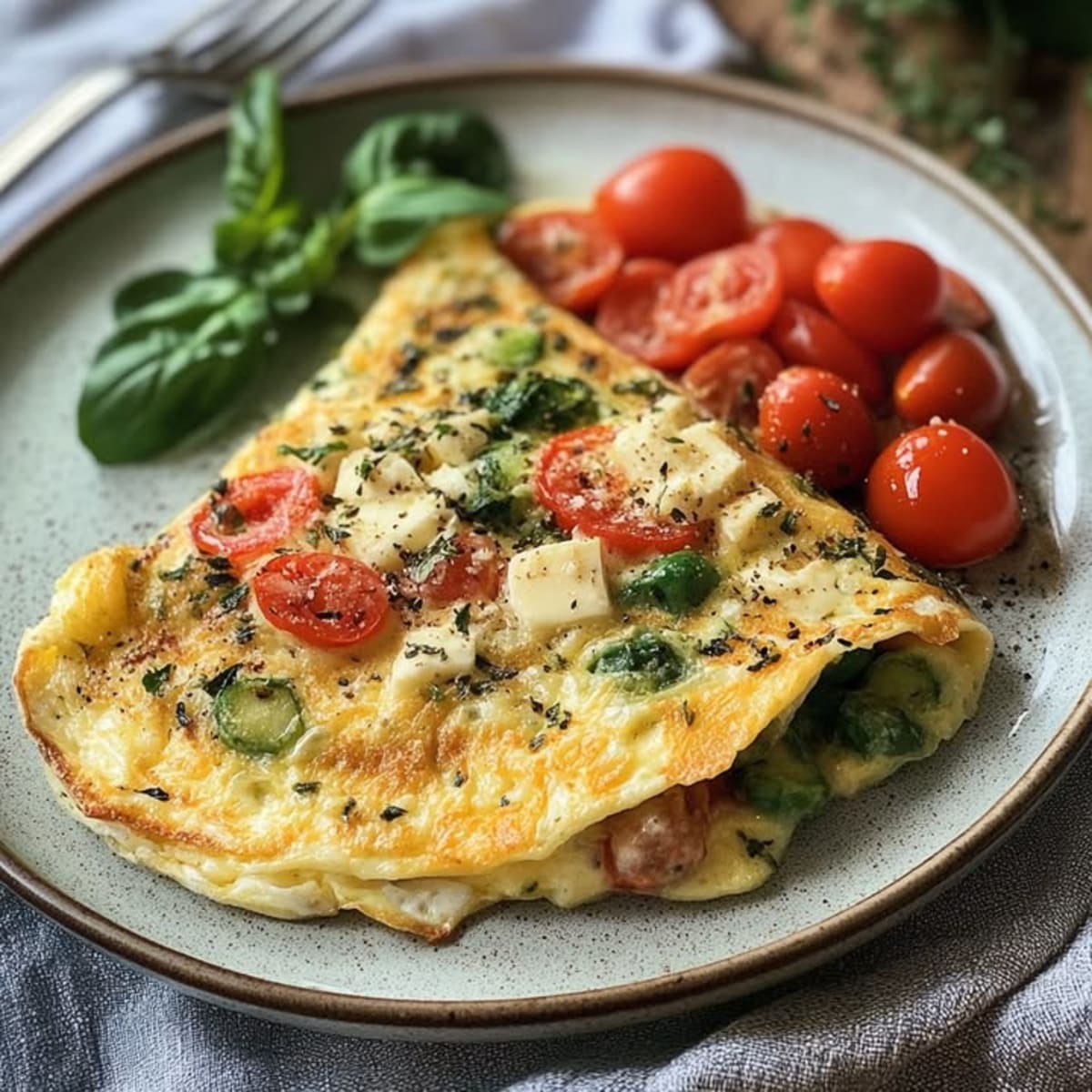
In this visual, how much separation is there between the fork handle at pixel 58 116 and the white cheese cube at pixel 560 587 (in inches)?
138

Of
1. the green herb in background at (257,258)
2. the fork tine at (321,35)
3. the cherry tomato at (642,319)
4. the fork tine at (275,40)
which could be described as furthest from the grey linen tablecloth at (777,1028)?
the fork tine at (321,35)

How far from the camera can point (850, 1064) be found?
4008mm

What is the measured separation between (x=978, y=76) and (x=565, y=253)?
96.7 inches

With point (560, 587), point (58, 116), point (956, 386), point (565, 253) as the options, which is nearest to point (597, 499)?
point (560, 587)

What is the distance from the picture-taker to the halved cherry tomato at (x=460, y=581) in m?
4.49

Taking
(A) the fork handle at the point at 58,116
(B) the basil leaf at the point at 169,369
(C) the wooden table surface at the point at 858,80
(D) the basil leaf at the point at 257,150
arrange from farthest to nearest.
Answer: (C) the wooden table surface at the point at 858,80 → (A) the fork handle at the point at 58,116 → (D) the basil leaf at the point at 257,150 → (B) the basil leaf at the point at 169,369

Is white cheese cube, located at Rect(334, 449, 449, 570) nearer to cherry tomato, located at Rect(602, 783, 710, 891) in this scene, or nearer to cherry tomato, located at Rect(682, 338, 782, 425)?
cherry tomato, located at Rect(602, 783, 710, 891)

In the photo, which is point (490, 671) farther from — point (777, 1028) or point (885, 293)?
point (885, 293)

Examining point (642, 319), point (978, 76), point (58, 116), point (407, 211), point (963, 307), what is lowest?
point (978, 76)

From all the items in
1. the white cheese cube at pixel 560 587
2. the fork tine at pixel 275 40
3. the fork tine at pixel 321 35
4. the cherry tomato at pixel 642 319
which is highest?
the fork tine at pixel 275 40

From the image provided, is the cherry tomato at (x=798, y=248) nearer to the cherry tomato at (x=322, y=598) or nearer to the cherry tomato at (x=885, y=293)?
the cherry tomato at (x=885, y=293)

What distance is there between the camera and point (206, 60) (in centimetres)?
707

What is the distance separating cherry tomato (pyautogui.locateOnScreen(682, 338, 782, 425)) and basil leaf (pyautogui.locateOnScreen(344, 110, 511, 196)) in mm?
1549

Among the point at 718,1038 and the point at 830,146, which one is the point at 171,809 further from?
the point at 830,146
